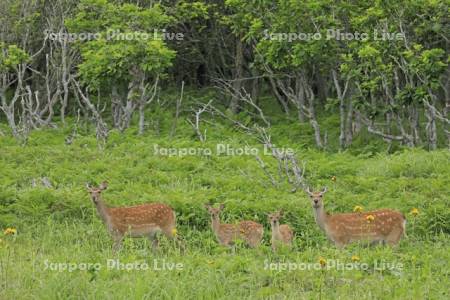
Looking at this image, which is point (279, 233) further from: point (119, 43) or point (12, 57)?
point (12, 57)

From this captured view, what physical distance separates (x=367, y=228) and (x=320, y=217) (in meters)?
0.63

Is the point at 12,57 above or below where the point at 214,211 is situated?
above

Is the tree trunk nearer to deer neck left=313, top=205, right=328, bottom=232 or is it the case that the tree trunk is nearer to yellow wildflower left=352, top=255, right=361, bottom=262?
deer neck left=313, top=205, right=328, bottom=232

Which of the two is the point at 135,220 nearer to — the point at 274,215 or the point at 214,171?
the point at 274,215

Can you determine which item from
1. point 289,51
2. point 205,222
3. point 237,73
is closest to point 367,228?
point 205,222

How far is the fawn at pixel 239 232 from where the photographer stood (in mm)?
10320

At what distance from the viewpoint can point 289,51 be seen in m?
18.2

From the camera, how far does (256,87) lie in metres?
23.2

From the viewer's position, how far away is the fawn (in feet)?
33.9

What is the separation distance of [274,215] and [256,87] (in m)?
13.0

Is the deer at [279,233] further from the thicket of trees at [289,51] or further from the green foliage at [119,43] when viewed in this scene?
the green foliage at [119,43]

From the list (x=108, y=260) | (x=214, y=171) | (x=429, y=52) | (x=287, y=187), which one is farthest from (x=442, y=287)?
(x=429, y=52)

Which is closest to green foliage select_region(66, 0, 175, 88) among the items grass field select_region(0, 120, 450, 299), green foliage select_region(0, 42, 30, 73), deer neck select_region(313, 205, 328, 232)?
green foliage select_region(0, 42, 30, 73)

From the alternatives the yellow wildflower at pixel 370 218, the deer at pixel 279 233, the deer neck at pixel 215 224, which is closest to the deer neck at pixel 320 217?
the deer at pixel 279 233
